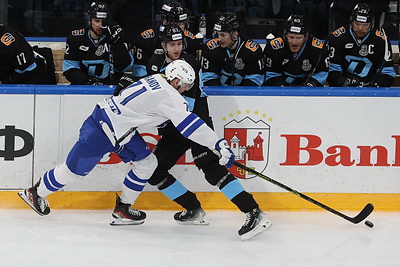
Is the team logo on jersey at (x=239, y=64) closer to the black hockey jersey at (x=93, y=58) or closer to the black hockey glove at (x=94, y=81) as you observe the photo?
the black hockey jersey at (x=93, y=58)

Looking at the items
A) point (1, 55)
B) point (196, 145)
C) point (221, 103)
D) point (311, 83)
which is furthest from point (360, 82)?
point (1, 55)

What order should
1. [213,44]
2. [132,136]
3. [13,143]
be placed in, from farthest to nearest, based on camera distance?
[213,44] < [13,143] < [132,136]

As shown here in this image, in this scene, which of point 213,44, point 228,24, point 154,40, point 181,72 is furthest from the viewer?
point 154,40

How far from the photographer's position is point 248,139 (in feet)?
16.5

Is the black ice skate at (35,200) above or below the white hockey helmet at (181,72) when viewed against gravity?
below

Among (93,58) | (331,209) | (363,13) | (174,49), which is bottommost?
(331,209)

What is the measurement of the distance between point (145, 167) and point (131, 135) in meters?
0.21

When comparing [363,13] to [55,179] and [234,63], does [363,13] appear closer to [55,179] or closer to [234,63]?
[234,63]

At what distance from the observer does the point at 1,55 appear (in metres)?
5.60

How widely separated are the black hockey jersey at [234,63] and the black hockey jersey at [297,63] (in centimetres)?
14

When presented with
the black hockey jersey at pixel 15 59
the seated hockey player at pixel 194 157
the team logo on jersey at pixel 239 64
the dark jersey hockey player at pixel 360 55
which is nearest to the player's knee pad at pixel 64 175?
the seated hockey player at pixel 194 157

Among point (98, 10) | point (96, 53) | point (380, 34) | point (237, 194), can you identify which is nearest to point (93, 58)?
point (96, 53)

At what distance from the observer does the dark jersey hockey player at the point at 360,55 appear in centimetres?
571

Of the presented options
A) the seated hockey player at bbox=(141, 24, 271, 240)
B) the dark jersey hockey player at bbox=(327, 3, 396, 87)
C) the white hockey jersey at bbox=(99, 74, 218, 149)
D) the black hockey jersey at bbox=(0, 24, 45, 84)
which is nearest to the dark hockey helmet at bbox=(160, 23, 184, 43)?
the seated hockey player at bbox=(141, 24, 271, 240)
